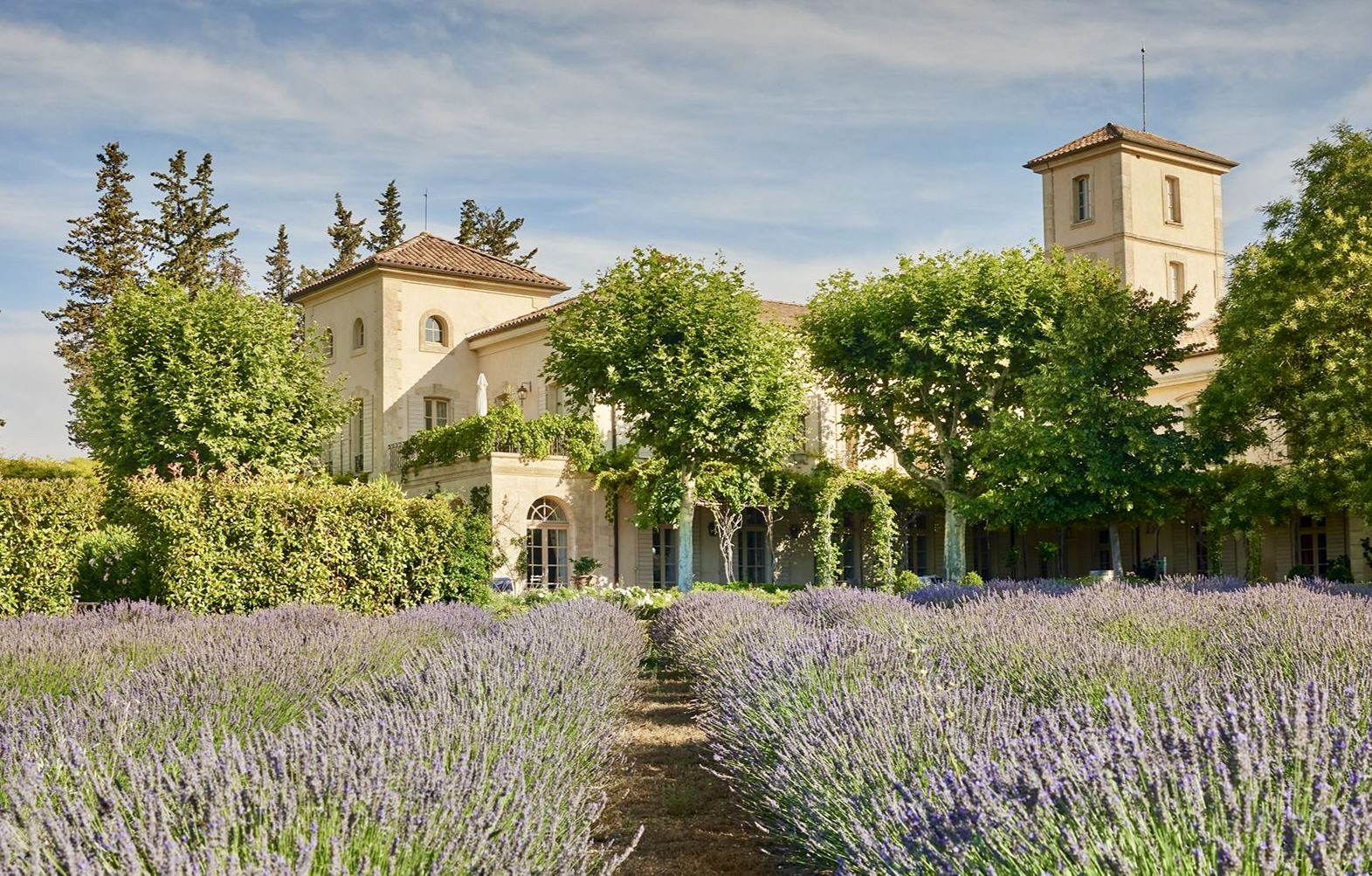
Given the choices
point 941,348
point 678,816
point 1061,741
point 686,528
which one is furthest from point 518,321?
point 1061,741

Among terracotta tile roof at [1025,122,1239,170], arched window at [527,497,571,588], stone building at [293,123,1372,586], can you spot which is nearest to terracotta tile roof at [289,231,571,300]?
stone building at [293,123,1372,586]

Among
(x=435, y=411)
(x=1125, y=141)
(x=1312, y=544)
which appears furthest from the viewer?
(x=1125, y=141)

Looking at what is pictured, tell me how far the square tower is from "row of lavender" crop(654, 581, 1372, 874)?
29185 millimetres

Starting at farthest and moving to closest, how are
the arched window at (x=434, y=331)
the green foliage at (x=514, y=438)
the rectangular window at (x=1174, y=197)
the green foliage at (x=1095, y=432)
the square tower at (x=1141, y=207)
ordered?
1. the rectangular window at (x=1174, y=197)
2. the square tower at (x=1141, y=207)
3. the arched window at (x=434, y=331)
4. the green foliage at (x=514, y=438)
5. the green foliage at (x=1095, y=432)

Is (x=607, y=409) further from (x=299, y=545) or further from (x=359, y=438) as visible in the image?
(x=299, y=545)

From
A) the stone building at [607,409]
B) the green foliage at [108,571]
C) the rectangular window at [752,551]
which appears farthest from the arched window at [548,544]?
the green foliage at [108,571]

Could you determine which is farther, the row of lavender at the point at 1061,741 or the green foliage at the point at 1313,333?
the green foliage at the point at 1313,333

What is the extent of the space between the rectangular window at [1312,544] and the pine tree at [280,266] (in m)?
32.0

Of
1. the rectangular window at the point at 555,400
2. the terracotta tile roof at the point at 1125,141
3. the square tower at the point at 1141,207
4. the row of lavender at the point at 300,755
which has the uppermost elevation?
the terracotta tile roof at the point at 1125,141

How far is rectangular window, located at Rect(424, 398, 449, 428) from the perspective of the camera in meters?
32.4

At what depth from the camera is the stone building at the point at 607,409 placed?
87.4ft

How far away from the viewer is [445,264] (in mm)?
32812

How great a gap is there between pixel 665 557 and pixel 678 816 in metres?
→ 21.5

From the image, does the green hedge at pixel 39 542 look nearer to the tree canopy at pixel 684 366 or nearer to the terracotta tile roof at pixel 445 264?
the tree canopy at pixel 684 366
